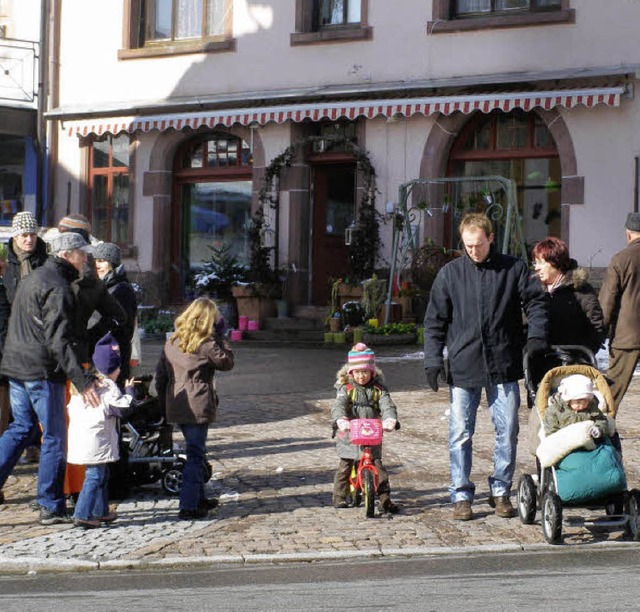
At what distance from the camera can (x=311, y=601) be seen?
6355 millimetres

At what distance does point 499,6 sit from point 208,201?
6383 mm

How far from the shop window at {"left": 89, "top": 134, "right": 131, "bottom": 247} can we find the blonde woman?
1630 centimetres

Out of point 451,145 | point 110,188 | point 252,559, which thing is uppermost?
point 451,145

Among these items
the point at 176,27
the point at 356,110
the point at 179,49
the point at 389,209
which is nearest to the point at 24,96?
the point at 176,27

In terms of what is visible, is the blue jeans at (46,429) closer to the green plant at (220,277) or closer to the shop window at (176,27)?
the green plant at (220,277)

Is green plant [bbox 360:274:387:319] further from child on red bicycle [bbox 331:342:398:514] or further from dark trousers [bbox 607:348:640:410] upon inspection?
child on red bicycle [bbox 331:342:398:514]

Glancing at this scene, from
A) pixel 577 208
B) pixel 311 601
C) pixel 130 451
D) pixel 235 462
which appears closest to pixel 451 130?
pixel 577 208

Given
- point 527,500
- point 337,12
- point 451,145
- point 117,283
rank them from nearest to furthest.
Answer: point 527,500 → point 117,283 → point 451,145 → point 337,12

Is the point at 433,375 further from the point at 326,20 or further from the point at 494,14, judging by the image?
the point at 326,20

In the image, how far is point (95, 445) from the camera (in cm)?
820

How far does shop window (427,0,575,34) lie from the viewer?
20.5 m

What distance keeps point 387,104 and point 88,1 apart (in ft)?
23.2

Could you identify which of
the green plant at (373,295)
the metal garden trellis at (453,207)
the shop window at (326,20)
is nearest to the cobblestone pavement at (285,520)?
the metal garden trellis at (453,207)

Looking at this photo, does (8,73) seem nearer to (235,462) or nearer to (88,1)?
(88,1)
